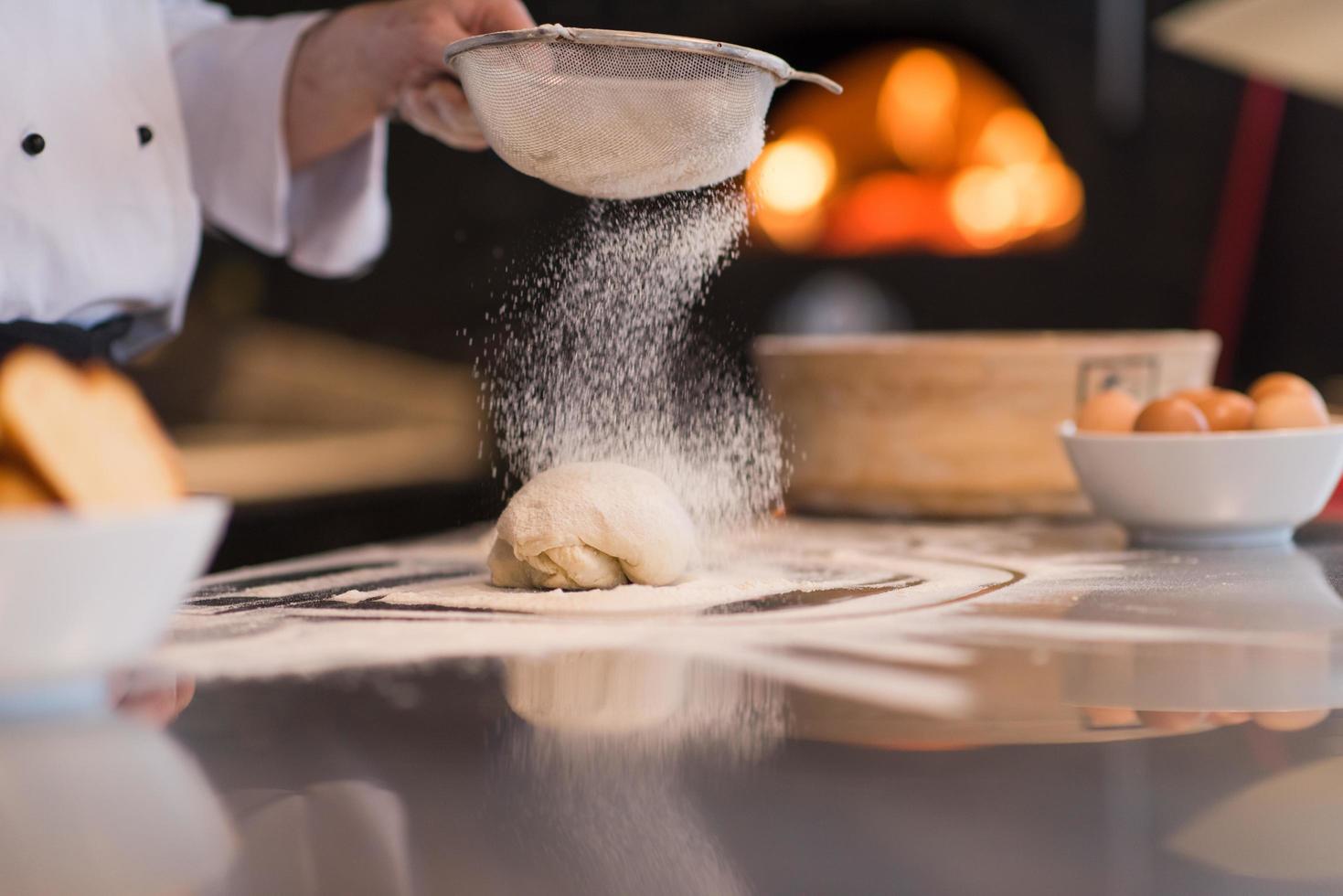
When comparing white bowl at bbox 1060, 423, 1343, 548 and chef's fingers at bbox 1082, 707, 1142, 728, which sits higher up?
chef's fingers at bbox 1082, 707, 1142, 728

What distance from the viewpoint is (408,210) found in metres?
3.23

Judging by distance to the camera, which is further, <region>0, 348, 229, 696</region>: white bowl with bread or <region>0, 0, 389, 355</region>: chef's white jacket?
<region>0, 0, 389, 355</region>: chef's white jacket

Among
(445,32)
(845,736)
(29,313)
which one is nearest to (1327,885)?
(845,736)

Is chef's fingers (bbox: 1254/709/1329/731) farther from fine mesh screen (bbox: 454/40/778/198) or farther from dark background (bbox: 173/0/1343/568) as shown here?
dark background (bbox: 173/0/1343/568)


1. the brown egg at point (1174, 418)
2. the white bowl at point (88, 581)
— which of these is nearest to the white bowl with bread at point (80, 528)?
the white bowl at point (88, 581)

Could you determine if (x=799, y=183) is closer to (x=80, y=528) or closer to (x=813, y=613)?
(x=813, y=613)

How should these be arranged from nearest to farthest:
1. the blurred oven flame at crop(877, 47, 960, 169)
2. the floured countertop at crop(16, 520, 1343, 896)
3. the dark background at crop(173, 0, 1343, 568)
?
1. the floured countertop at crop(16, 520, 1343, 896)
2. the dark background at crop(173, 0, 1343, 568)
3. the blurred oven flame at crop(877, 47, 960, 169)

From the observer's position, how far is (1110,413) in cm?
103

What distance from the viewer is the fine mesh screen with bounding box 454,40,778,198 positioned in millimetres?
866

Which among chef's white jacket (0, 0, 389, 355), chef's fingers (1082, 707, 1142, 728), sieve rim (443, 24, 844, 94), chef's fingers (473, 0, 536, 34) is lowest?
chef's fingers (1082, 707, 1142, 728)

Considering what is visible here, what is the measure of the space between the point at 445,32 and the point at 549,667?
2.03 feet

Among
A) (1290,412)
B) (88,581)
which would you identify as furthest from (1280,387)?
(88,581)

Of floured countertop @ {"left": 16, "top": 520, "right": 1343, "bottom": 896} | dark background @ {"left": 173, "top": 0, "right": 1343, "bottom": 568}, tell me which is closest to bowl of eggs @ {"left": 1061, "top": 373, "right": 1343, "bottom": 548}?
floured countertop @ {"left": 16, "top": 520, "right": 1343, "bottom": 896}

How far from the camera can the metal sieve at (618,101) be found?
85cm
